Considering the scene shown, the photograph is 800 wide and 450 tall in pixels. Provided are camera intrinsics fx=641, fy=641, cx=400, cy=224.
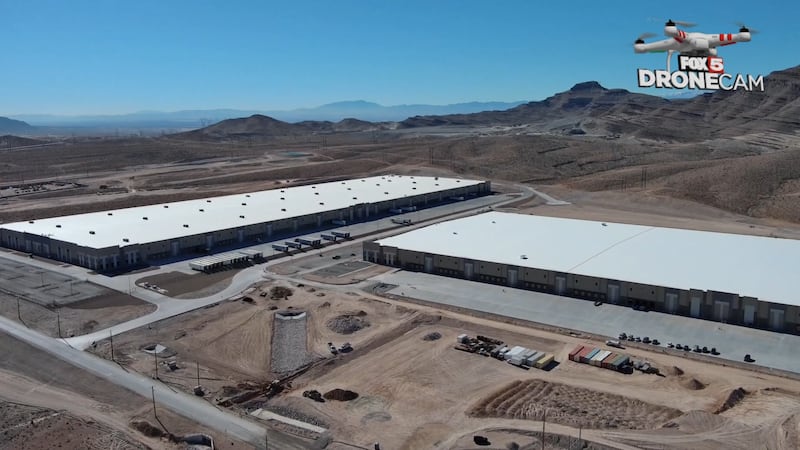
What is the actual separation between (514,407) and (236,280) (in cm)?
3740

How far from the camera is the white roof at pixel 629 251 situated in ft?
188

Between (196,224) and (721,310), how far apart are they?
62.0 metres

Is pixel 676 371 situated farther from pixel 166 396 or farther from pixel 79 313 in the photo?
pixel 79 313

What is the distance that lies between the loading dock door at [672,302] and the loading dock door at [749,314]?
17.3ft

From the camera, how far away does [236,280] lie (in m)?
66.8

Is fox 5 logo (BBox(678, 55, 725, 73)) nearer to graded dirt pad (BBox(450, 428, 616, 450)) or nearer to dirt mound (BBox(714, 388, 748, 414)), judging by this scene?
dirt mound (BBox(714, 388, 748, 414))

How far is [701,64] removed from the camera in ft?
114

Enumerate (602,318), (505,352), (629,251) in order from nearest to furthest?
(505,352), (602,318), (629,251)

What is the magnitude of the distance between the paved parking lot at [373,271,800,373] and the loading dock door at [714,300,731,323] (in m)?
0.73

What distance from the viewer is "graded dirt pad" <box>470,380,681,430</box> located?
120ft

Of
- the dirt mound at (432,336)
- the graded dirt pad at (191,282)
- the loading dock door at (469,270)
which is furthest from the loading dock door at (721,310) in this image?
the graded dirt pad at (191,282)

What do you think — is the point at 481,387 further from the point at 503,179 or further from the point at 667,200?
the point at 503,179

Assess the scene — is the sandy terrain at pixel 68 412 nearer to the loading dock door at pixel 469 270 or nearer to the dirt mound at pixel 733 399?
the dirt mound at pixel 733 399

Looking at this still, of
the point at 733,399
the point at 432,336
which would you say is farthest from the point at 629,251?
the point at 733,399
